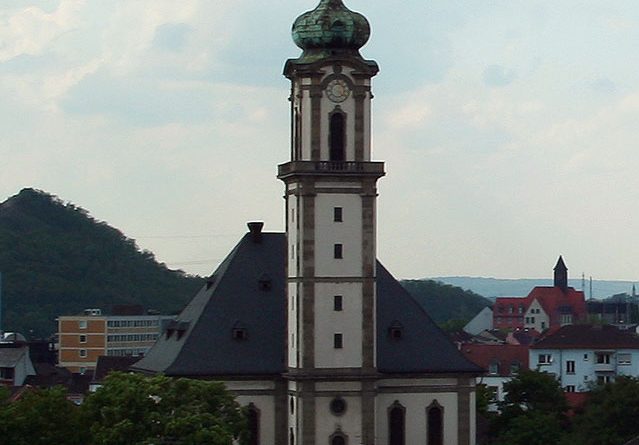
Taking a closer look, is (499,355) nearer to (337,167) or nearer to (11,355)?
(11,355)

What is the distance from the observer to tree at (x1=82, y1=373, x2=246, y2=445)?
8212cm

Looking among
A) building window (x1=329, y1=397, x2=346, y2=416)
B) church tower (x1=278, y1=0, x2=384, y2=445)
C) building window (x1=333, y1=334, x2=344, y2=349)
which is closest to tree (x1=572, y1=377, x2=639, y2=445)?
church tower (x1=278, y1=0, x2=384, y2=445)

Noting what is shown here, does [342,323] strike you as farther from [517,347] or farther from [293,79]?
[517,347]

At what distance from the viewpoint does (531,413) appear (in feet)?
365

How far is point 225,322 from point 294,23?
13.5 meters

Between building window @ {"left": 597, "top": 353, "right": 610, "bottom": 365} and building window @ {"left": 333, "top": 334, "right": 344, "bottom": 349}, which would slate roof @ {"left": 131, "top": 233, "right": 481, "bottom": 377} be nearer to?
building window @ {"left": 333, "top": 334, "right": 344, "bottom": 349}

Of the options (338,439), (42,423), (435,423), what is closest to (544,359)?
(435,423)

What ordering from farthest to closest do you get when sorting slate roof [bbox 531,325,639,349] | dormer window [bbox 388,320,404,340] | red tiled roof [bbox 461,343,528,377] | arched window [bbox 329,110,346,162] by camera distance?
1. slate roof [bbox 531,325,639,349]
2. red tiled roof [bbox 461,343,528,377]
3. dormer window [bbox 388,320,404,340]
4. arched window [bbox 329,110,346,162]

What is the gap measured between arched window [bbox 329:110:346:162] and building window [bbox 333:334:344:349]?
7.49 metres

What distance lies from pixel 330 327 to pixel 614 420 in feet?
57.2

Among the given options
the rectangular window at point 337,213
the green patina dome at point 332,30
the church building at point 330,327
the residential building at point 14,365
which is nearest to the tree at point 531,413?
the church building at point 330,327

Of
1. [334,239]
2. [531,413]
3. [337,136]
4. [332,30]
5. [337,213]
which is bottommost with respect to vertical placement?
[531,413]

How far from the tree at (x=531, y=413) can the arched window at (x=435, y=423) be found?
10482 millimetres

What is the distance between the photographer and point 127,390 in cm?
8381
